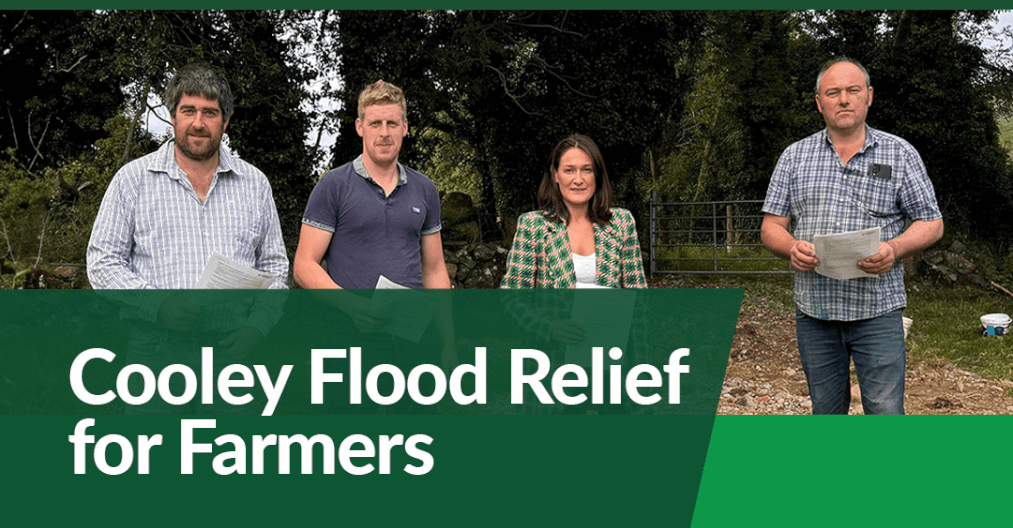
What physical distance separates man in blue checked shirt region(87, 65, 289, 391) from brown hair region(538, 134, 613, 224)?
3.13 feet

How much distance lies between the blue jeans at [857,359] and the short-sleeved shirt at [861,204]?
0.21 ft

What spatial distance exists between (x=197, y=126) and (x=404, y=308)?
2.92 ft

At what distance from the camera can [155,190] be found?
267 centimetres

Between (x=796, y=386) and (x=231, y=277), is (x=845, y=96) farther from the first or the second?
(x=796, y=386)

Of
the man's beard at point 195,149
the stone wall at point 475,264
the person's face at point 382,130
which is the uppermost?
the person's face at point 382,130

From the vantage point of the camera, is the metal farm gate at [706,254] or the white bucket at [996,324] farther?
the metal farm gate at [706,254]

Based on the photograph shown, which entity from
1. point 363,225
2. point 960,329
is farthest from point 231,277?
point 960,329

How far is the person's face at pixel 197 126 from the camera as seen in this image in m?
2.63

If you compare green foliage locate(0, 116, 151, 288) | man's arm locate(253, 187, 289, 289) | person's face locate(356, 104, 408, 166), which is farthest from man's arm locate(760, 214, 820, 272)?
green foliage locate(0, 116, 151, 288)

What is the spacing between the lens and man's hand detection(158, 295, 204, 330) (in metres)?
2.33

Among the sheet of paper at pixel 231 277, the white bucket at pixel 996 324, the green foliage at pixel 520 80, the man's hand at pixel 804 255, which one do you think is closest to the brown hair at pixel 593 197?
the man's hand at pixel 804 255

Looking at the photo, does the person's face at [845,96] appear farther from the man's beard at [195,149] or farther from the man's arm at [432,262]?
the man's beard at [195,149]

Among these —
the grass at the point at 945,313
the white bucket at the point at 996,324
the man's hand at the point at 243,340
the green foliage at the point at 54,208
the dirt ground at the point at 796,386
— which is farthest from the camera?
the white bucket at the point at 996,324

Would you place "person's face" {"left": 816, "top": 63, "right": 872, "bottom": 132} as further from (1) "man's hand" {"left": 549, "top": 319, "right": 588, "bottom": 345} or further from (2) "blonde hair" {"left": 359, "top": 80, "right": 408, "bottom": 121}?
(2) "blonde hair" {"left": 359, "top": 80, "right": 408, "bottom": 121}
